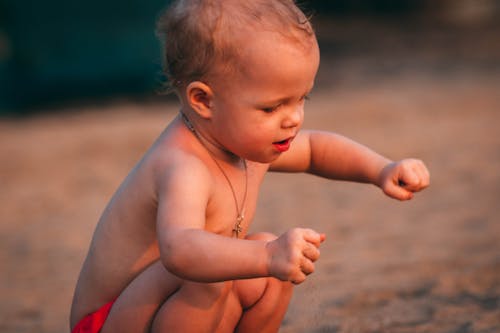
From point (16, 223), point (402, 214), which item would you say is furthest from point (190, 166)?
point (16, 223)

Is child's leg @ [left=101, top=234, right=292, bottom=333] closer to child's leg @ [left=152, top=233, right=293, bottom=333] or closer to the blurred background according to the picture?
child's leg @ [left=152, top=233, right=293, bottom=333]

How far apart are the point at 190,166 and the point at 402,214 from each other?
3084 mm

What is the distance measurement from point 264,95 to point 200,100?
0.70ft

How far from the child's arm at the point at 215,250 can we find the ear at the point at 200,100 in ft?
0.89

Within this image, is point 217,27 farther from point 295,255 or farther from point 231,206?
point 295,255

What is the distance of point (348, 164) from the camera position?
2.35 meters

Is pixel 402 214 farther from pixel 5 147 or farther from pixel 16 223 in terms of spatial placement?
pixel 5 147

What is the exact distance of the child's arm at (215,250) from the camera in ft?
5.43

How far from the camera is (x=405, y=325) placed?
2648 mm

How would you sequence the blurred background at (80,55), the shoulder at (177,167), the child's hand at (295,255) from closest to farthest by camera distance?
the child's hand at (295,255), the shoulder at (177,167), the blurred background at (80,55)

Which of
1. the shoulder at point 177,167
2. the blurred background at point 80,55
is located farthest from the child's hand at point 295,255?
the blurred background at point 80,55

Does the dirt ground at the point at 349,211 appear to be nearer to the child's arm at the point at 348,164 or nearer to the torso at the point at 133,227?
the child's arm at the point at 348,164

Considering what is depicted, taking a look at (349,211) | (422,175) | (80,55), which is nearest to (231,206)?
(422,175)

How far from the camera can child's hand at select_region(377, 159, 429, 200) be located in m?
2.12
